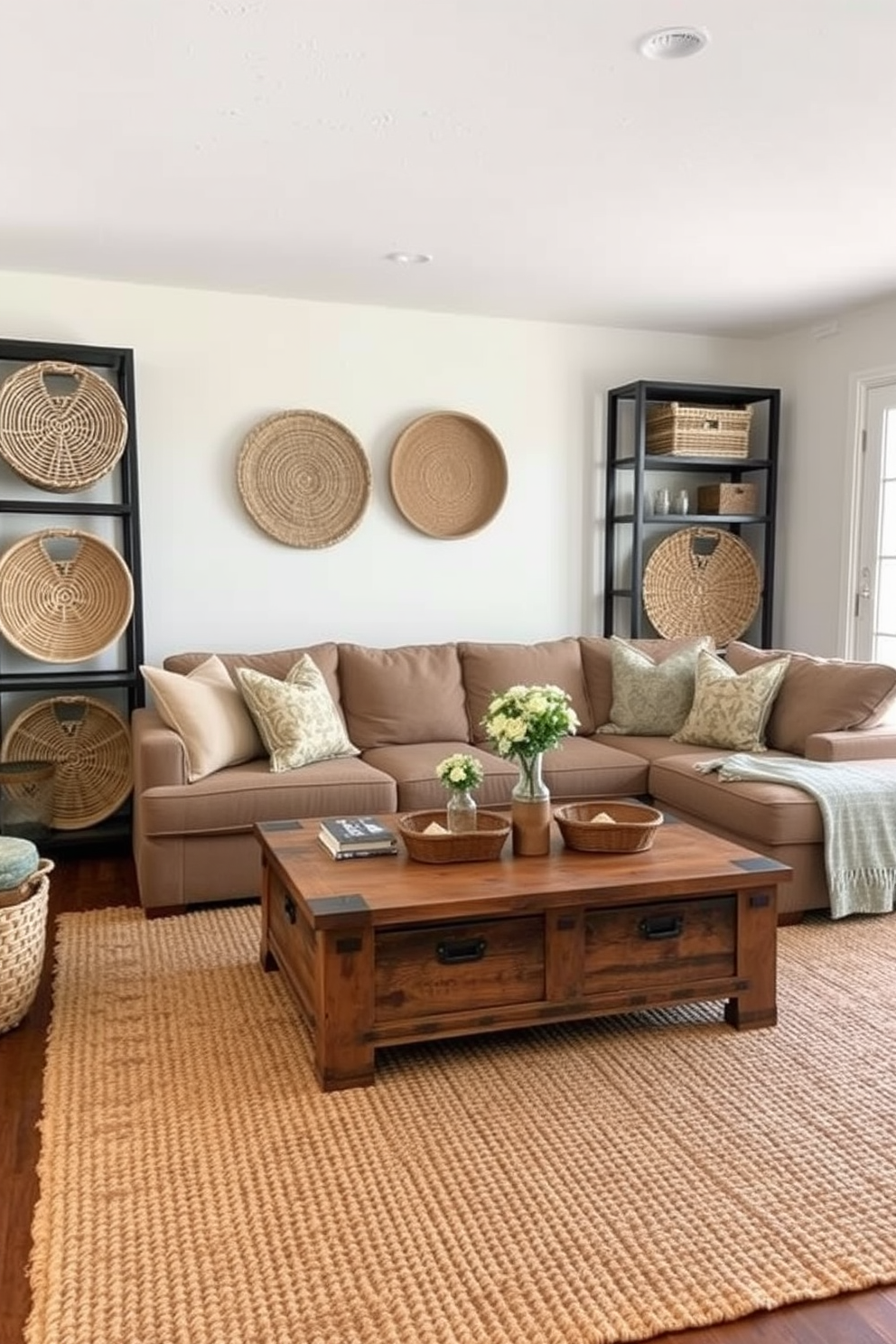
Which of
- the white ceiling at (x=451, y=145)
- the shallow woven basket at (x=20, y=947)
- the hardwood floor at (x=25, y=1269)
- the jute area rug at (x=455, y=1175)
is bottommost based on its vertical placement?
the hardwood floor at (x=25, y=1269)

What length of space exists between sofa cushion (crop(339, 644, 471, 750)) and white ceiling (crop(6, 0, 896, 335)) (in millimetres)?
1579

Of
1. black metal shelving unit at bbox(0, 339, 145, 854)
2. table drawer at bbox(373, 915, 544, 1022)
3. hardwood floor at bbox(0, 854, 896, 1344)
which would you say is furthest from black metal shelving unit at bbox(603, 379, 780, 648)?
hardwood floor at bbox(0, 854, 896, 1344)

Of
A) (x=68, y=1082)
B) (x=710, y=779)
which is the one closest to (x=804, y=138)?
(x=710, y=779)

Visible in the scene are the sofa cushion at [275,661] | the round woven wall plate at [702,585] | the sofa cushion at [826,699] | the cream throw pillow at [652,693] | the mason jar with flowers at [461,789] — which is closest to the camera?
the mason jar with flowers at [461,789]

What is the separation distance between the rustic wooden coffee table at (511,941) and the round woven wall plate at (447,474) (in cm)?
248

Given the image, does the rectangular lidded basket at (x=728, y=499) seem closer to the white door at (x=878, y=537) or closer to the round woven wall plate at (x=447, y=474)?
the white door at (x=878, y=537)

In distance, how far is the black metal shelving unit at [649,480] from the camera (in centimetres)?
515

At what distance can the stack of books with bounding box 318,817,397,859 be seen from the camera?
272 centimetres

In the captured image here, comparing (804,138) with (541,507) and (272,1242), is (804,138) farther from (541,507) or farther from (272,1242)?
(272,1242)

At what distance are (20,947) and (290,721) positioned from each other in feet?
4.59

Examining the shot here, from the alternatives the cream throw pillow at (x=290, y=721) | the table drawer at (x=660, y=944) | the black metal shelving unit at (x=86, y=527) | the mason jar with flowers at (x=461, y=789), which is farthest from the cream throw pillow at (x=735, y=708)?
the black metal shelving unit at (x=86, y=527)

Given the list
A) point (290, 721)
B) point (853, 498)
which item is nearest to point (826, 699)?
point (853, 498)

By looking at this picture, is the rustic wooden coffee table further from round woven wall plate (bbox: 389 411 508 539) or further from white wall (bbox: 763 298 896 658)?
white wall (bbox: 763 298 896 658)

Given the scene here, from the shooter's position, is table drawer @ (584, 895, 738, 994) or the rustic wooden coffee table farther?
table drawer @ (584, 895, 738, 994)
